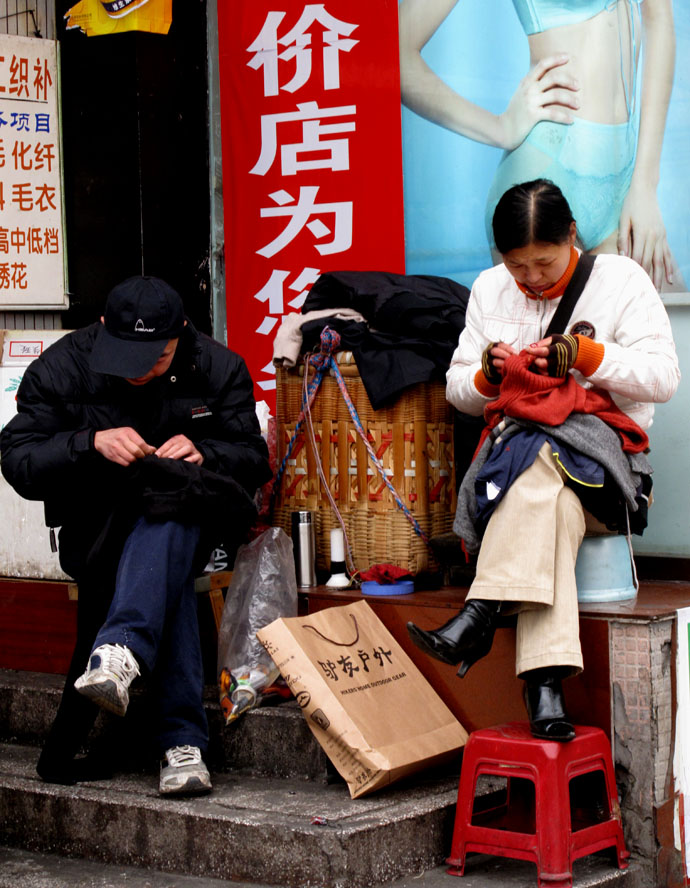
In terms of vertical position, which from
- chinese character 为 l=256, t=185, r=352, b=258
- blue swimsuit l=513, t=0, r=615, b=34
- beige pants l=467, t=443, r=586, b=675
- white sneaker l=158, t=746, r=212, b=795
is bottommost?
white sneaker l=158, t=746, r=212, b=795

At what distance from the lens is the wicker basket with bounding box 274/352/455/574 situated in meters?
4.50

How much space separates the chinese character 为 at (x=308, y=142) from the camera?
18.6ft

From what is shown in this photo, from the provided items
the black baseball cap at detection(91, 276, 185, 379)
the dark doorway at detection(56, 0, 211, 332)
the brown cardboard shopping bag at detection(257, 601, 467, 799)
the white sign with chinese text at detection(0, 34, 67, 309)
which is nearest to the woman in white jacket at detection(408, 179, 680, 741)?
the brown cardboard shopping bag at detection(257, 601, 467, 799)

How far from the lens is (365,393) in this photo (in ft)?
15.0

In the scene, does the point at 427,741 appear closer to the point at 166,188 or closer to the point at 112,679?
the point at 112,679

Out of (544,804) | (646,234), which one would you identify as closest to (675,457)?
(646,234)

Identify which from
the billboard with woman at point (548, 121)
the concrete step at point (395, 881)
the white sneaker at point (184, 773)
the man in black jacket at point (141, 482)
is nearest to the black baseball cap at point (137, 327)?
the man in black jacket at point (141, 482)

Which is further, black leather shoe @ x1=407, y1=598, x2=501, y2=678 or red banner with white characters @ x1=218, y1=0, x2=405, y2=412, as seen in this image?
red banner with white characters @ x1=218, y1=0, x2=405, y2=412

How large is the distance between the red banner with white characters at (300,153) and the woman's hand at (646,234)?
1.08 metres

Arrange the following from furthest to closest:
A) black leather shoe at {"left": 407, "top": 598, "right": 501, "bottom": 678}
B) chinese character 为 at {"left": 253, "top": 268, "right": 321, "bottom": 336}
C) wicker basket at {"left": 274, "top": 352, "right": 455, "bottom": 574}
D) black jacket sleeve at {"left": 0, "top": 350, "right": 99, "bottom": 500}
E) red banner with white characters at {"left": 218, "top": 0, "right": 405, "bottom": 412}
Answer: chinese character 为 at {"left": 253, "top": 268, "right": 321, "bottom": 336}
red banner with white characters at {"left": 218, "top": 0, "right": 405, "bottom": 412}
wicker basket at {"left": 274, "top": 352, "right": 455, "bottom": 574}
black jacket sleeve at {"left": 0, "top": 350, "right": 99, "bottom": 500}
black leather shoe at {"left": 407, "top": 598, "right": 501, "bottom": 678}

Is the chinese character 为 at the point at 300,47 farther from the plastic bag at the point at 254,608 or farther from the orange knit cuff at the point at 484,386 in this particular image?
the plastic bag at the point at 254,608

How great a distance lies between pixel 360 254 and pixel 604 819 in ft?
9.62

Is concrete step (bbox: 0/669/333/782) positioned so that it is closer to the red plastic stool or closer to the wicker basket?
the red plastic stool

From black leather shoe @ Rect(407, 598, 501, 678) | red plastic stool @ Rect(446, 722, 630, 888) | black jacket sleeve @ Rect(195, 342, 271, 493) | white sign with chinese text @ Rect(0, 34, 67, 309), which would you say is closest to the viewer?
red plastic stool @ Rect(446, 722, 630, 888)
